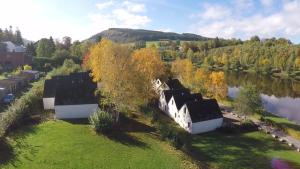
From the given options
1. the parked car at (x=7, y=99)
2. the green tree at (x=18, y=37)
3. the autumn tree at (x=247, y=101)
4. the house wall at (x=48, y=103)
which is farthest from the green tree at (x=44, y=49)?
the autumn tree at (x=247, y=101)

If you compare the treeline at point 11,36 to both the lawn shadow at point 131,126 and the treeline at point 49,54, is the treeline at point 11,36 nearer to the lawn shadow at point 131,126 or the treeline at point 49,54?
the treeline at point 49,54

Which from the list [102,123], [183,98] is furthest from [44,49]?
[102,123]

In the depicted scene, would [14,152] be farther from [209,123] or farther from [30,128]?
[209,123]

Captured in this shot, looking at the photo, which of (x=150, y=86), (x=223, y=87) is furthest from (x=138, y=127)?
(x=223, y=87)

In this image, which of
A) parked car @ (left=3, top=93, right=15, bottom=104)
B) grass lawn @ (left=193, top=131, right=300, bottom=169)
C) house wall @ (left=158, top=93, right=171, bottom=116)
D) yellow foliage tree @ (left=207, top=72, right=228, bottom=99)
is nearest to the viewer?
grass lawn @ (left=193, top=131, right=300, bottom=169)

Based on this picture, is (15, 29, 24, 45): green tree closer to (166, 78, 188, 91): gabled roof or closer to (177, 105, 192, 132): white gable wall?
(166, 78, 188, 91): gabled roof

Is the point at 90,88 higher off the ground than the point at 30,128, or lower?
higher

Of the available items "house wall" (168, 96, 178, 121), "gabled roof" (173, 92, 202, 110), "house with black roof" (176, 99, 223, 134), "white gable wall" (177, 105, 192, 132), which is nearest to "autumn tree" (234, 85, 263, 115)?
"house with black roof" (176, 99, 223, 134)
